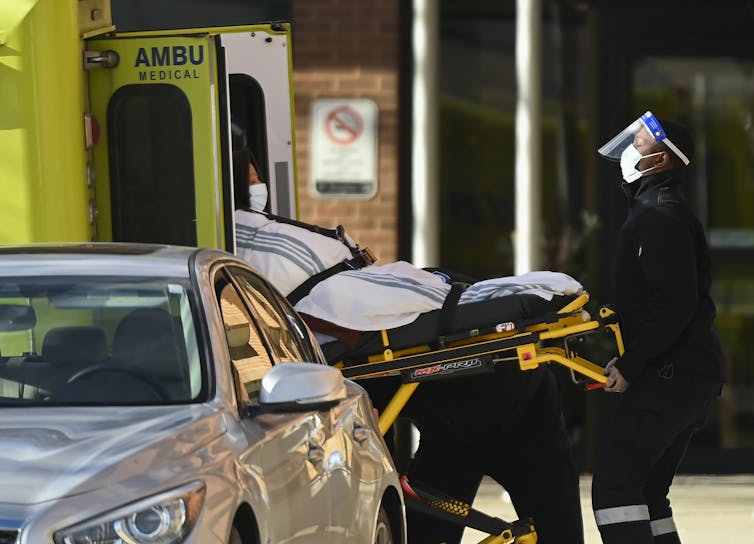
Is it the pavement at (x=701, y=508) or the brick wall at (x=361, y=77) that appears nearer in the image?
the pavement at (x=701, y=508)

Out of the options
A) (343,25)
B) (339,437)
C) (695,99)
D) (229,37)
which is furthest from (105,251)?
(695,99)

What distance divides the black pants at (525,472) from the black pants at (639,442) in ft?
1.34

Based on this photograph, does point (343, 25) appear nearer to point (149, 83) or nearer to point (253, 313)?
point (149, 83)

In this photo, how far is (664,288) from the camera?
6555mm

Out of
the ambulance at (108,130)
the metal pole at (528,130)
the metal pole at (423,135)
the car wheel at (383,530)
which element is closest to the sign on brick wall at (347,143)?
the metal pole at (423,135)

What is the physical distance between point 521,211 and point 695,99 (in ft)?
4.69

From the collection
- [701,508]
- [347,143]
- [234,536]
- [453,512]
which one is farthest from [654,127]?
[347,143]

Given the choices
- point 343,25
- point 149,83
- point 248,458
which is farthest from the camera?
point 343,25

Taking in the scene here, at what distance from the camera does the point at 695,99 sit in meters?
11.2

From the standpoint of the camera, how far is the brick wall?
10773 mm

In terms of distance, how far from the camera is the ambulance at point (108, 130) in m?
6.59

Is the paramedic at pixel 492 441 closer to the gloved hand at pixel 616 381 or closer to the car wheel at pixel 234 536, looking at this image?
the gloved hand at pixel 616 381

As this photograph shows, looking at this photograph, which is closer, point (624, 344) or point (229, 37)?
point (624, 344)

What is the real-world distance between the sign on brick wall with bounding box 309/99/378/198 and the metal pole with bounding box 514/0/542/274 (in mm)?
943
